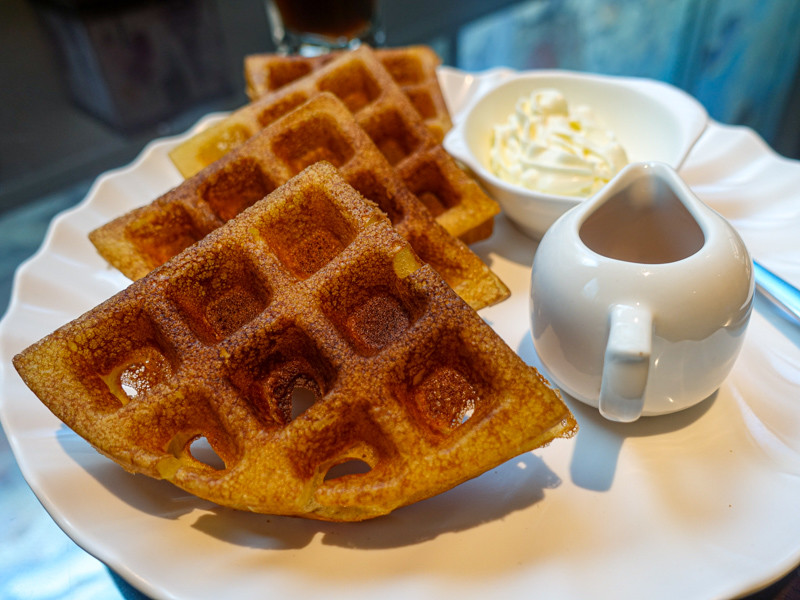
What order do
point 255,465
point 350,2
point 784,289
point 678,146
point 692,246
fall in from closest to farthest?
point 255,465 → point 692,246 → point 784,289 → point 678,146 → point 350,2

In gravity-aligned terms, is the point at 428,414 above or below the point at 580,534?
above

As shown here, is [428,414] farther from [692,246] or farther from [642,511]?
[692,246]

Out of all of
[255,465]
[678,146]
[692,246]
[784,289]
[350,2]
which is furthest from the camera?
[350,2]

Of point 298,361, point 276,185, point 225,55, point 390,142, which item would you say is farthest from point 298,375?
point 225,55

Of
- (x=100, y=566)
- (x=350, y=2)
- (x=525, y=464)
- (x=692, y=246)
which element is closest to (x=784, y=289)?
(x=692, y=246)

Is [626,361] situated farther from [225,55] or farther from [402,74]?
[225,55]

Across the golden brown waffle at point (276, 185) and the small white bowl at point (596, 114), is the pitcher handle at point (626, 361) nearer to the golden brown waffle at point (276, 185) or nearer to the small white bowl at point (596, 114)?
the golden brown waffle at point (276, 185)

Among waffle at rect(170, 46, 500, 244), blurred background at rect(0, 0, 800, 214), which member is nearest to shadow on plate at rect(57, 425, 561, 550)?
waffle at rect(170, 46, 500, 244)
